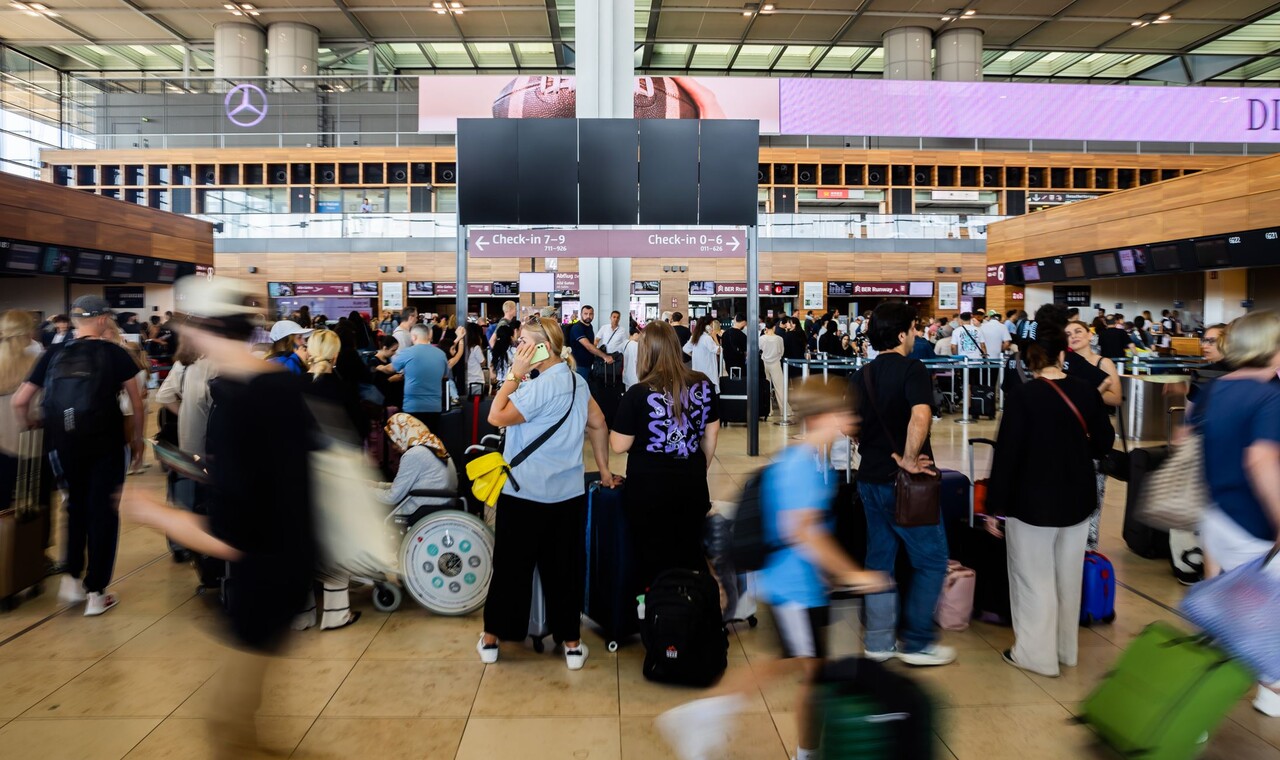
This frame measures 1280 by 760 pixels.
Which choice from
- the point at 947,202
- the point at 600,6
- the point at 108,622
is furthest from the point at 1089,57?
the point at 108,622

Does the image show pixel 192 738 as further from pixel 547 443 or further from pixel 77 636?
pixel 547 443

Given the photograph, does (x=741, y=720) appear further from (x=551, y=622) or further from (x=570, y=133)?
(x=570, y=133)

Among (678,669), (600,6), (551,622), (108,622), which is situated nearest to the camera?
(678,669)

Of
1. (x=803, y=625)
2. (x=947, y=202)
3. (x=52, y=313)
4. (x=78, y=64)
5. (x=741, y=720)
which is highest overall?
(x=78, y=64)

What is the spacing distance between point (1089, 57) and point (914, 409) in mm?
36963

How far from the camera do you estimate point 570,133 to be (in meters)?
8.75

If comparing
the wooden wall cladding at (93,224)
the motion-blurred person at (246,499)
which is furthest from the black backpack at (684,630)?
the wooden wall cladding at (93,224)

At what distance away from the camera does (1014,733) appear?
320cm

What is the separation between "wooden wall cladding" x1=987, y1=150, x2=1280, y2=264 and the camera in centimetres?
1316

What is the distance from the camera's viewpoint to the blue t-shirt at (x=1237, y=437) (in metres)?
2.92

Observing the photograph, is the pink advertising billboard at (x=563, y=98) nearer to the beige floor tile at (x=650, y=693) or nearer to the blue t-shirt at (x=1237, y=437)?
the beige floor tile at (x=650, y=693)

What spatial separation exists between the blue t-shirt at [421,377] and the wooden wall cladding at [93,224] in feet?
37.5

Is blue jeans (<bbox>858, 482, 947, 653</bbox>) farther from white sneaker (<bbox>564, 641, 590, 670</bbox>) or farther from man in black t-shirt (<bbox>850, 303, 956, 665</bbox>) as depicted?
white sneaker (<bbox>564, 641, 590, 670</bbox>)

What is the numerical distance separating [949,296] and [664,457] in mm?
23695
